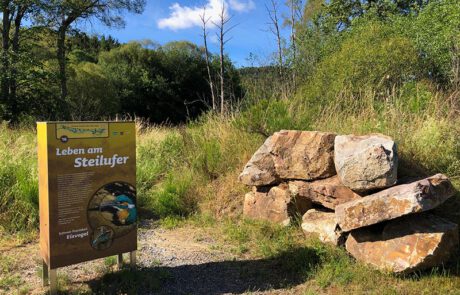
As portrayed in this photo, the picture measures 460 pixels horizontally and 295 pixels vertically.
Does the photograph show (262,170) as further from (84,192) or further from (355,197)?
(84,192)

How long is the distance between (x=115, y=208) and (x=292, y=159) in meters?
2.34

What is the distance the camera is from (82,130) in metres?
3.62

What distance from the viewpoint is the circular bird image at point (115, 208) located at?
3.71 meters

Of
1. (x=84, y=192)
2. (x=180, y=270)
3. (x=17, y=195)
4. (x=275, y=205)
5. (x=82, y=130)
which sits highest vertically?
(x=82, y=130)

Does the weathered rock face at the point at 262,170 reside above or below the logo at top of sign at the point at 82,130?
below

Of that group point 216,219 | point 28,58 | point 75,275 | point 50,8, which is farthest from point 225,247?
point 50,8

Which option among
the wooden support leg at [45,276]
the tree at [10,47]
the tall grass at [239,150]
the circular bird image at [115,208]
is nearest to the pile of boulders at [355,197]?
the tall grass at [239,150]

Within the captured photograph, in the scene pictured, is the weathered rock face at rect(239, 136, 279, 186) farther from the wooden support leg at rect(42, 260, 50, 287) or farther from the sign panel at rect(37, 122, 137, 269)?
the wooden support leg at rect(42, 260, 50, 287)

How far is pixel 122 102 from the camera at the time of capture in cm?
3105

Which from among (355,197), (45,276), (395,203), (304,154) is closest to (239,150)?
(304,154)

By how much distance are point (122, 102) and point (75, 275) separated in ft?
92.7

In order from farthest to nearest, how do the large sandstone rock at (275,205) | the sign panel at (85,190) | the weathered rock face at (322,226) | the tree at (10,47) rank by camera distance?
the tree at (10,47) < the large sandstone rock at (275,205) < the weathered rock face at (322,226) < the sign panel at (85,190)

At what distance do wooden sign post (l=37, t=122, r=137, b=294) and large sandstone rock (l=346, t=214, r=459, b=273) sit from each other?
2262mm

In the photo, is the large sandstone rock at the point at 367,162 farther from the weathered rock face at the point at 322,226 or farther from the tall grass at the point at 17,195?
the tall grass at the point at 17,195
